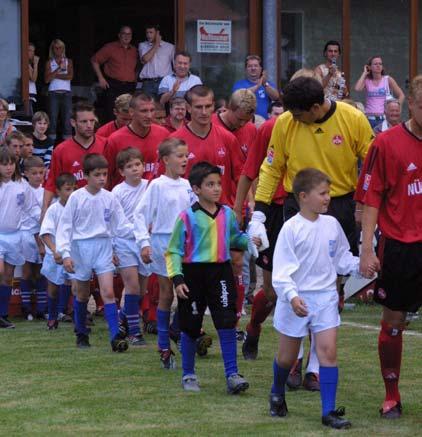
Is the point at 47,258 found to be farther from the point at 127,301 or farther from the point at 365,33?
the point at 365,33

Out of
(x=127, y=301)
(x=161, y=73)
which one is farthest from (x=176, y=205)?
(x=161, y=73)

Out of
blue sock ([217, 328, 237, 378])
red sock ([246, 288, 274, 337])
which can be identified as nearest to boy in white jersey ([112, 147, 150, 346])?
red sock ([246, 288, 274, 337])

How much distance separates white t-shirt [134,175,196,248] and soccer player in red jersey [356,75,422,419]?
264cm

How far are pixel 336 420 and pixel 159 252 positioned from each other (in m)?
3.04

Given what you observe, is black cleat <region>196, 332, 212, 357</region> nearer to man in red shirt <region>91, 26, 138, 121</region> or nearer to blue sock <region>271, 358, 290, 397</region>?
blue sock <region>271, 358, 290, 397</region>

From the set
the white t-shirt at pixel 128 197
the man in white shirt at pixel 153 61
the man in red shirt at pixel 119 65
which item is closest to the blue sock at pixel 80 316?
the white t-shirt at pixel 128 197

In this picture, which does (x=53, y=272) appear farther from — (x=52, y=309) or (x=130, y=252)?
(x=130, y=252)

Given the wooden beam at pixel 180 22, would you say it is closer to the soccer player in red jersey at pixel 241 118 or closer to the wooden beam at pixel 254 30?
the wooden beam at pixel 254 30

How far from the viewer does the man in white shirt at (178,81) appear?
16688mm

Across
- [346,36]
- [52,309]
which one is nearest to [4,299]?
[52,309]

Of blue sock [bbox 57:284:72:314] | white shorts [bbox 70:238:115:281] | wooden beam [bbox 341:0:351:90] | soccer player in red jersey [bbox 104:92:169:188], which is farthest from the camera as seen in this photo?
wooden beam [bbox 341:0:351:90]

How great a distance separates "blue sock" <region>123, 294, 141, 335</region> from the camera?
34.9 ft

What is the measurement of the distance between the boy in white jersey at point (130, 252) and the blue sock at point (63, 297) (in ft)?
4.24

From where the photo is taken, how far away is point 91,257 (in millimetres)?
10398
